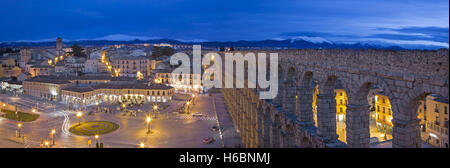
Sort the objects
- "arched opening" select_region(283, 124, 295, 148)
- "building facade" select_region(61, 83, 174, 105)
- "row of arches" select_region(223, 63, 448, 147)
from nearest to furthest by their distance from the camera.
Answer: "row of arches" select_region(223, 63, 448, 147) → "arched opening" select_region(283, 124, 295, 148) → "building facade" select_region(61, 83, 174, 105)

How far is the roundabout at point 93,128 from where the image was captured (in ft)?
161

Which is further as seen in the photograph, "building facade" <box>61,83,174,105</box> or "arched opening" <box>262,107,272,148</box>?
"building facade" <box>61,83,174,105</box>

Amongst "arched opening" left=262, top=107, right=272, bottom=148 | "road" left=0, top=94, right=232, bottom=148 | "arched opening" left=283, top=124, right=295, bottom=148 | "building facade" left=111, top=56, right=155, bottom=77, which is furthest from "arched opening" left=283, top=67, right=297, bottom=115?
"building facade" left=111, top=56, right=155, bottom=77

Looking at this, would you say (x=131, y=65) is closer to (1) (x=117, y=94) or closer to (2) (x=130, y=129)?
(1) (x=117, y=94)

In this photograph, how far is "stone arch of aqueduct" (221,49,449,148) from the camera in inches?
378

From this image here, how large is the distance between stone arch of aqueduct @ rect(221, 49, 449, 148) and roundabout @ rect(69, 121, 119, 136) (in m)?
35.6

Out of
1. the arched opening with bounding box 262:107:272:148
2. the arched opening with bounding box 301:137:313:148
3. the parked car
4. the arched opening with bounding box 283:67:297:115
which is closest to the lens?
the arched opening with bounding box 301:137:313:148

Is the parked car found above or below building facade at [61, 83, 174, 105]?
below

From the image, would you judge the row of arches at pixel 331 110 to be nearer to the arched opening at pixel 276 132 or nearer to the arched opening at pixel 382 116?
the arched opening at pixel 276 132

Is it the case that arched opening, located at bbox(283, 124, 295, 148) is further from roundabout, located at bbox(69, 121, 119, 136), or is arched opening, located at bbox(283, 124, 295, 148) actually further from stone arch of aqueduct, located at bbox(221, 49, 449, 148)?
roundabout, located at bbox(69, 121, 119, 136)

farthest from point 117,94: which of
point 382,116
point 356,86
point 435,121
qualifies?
point 356,86

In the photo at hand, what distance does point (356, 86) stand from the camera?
12680 millimetres

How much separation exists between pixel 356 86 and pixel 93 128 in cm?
4829
